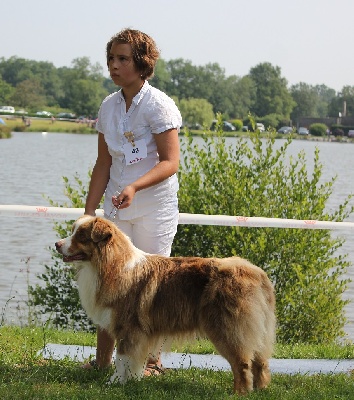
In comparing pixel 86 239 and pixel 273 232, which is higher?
pixel 86 239

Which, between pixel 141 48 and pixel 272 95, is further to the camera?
pixel 272 95

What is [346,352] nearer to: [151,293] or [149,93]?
[151,293]

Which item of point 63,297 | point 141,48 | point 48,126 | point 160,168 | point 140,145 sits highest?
point 141,48

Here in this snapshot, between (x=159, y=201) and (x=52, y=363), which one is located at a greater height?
(x=159, y=201)

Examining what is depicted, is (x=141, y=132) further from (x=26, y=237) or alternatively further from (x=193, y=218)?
(x=26, y=237)

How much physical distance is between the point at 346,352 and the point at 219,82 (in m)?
130

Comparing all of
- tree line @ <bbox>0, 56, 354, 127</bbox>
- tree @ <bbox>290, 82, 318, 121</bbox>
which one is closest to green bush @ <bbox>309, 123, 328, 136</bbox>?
tree line @ <bbox>0, 56, 354, 127</bbox>

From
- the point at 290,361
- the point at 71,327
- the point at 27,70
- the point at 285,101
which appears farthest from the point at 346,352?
the point at 27,70

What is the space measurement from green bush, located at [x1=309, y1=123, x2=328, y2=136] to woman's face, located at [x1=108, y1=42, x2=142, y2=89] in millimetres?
114308

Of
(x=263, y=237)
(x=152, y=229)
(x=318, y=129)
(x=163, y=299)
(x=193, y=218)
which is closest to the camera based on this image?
(x=163, y=299)

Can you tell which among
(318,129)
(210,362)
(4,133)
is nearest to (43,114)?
(4,133)

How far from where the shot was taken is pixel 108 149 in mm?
6258

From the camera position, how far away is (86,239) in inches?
223

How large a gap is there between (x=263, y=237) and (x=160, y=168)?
182 inches
